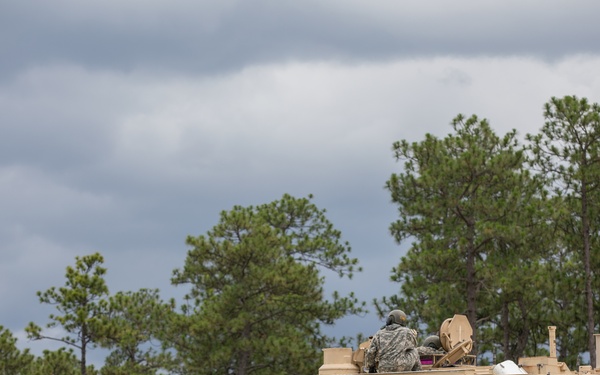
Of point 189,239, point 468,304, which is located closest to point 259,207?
point 189,239

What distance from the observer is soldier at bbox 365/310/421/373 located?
20000 mm

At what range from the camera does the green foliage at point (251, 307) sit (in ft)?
152

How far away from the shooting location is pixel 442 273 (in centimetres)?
4616

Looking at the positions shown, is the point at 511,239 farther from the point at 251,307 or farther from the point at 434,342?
the point at 434,342

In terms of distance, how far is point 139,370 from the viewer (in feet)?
176

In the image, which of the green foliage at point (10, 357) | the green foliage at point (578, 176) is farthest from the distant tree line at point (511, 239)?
the green foliage at point (10, 357)

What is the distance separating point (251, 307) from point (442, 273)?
7282 millimetres

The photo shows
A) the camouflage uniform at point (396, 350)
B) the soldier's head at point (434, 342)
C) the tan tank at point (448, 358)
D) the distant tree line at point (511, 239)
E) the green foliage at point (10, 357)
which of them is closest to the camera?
the camouflage uniform at point (396, 350)

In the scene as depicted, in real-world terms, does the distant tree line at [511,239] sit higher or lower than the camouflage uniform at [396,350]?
higher

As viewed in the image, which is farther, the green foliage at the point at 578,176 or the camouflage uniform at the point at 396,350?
the green foliage at the point at 578,176

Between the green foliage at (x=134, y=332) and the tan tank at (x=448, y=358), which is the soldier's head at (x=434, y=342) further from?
the green foliage at (x=134, y=332)

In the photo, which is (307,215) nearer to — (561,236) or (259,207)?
(259,207)

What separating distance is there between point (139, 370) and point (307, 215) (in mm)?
10114

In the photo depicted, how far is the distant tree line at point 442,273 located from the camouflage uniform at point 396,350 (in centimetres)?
2448
